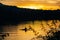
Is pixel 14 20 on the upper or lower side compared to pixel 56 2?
lower

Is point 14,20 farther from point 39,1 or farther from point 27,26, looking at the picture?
point 39,1

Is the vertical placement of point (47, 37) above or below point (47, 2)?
below

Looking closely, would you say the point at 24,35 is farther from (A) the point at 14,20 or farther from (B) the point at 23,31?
(A) the point at 14,20

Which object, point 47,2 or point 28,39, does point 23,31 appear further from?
point 47,2

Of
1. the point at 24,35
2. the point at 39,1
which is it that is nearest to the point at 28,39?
the point at 24,35

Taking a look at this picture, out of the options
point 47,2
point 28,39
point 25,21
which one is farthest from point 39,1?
point 28,39

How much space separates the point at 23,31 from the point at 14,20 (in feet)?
0.62

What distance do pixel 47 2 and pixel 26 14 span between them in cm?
35

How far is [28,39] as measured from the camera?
3.02 m

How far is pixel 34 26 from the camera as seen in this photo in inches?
120

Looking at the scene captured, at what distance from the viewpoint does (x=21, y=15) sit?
2957 millimetres

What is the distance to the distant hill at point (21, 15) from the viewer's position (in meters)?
2.87

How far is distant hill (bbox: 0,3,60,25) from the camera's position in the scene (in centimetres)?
287

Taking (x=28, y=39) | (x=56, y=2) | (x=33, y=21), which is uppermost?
(x=56, y=2)
